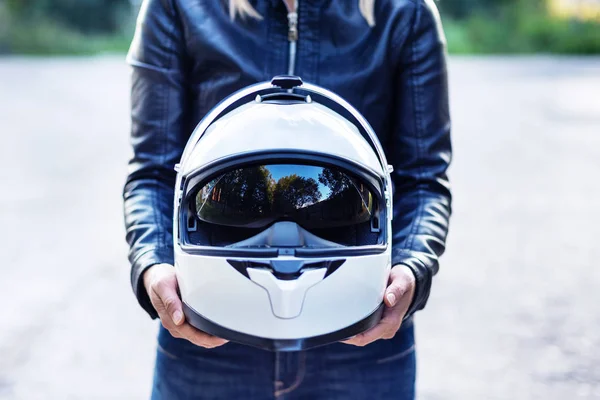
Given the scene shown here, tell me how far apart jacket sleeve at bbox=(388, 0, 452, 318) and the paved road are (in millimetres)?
2388

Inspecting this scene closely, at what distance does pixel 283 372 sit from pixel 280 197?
43 centimetres

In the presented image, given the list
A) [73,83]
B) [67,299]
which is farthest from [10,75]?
[67,299]

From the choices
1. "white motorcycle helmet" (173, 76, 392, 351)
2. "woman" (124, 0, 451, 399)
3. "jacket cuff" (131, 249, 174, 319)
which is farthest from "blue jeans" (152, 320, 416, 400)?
"white motorcycle helmet" (173, 76, 392, 351)

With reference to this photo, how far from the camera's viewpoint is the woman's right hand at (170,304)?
139 cm

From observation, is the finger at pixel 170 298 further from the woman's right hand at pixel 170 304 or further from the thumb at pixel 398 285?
the thumb at pixel 398 285

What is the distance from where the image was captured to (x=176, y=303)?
140 cm

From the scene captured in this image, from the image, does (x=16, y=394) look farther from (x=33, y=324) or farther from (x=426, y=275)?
(x=426, y=275)

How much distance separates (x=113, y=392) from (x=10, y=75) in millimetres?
14429

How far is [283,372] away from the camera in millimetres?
1656

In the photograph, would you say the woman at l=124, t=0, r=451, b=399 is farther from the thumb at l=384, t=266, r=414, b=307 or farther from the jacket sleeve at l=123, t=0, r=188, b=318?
the thumb at l=384, t=266, r=414, b=307

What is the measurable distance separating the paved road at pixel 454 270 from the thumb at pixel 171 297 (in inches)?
101

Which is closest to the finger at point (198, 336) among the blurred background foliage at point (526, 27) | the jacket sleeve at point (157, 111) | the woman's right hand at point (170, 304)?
the woman's right hand at point (170, 304)

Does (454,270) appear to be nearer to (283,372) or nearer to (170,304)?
(283,372)

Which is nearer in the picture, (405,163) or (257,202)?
(257,202)
